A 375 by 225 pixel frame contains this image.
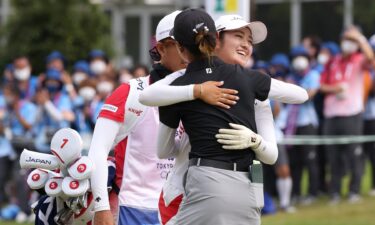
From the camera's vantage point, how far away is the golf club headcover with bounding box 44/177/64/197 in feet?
18.7

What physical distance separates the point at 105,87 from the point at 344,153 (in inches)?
144

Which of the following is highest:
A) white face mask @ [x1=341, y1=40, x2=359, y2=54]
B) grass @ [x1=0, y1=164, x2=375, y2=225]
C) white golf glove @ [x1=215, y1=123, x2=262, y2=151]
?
white golf glove @ [x1=215, y1=123, x2=262, y2=151]

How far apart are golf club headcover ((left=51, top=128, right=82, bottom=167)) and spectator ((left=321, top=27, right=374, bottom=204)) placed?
9.36 meters

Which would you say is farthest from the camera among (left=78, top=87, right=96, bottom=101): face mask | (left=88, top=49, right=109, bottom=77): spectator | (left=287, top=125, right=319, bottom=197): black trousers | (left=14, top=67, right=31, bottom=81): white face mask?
(left=88, top=49, right=109, bottom=77): spectator

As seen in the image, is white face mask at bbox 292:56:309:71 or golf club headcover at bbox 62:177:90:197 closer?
golf club headcover at bbox 62:177:90:197

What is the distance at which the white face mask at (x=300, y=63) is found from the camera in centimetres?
1504

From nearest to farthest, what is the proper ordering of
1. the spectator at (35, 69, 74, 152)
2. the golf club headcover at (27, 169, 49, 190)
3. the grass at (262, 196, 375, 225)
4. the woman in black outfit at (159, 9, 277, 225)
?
the woman in black outfit at (159, 9, 277, 225), the golf club headcover at (27, 169, 49, 190), the grass at (262, 196, 375, 225), the spectator at (35, 69, 74, 152)

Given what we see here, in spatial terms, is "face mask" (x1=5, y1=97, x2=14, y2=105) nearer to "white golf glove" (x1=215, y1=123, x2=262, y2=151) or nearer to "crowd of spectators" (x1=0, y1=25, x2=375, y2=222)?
"crowd of spectators" (x1=0, y1=25, x2=375, y2=222)

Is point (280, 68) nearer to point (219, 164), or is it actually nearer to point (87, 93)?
point (87, 93)

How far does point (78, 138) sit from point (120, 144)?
45cm

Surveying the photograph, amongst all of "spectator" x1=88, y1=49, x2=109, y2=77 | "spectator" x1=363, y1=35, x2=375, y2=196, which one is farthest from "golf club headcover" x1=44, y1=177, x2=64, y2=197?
"spectator" x1=88, y1=49, x2=109, y2=77

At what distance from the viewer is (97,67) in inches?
683

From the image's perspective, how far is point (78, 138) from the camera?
569 cm

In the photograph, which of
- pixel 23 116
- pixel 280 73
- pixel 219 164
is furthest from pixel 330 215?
pixel 219 164
